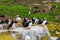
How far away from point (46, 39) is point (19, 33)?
377 cm

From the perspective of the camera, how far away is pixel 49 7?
2665 inches

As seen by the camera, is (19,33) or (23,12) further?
(23,12)

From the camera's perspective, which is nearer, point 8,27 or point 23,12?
point 8,27

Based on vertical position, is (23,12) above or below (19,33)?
below

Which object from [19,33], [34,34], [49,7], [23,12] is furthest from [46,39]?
[49,7]

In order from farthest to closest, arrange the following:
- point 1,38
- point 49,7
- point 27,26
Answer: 1. point 49,7
2. point 27,26
3. point 1,38

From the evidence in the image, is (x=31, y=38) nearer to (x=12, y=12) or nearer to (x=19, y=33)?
(x=19, y=33)

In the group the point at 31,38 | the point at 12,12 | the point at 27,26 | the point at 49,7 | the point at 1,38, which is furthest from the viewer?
the point at 49,7

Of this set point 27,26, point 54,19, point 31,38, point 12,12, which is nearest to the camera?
point 31,38

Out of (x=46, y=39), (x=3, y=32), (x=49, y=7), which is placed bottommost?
(x=49, y=7)

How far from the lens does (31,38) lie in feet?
101

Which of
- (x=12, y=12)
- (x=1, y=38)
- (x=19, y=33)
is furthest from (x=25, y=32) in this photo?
(x=12, y=12)

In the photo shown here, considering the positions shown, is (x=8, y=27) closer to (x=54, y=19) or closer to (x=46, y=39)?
(x=46, y=39)

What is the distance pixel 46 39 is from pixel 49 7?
35757 millimetres
